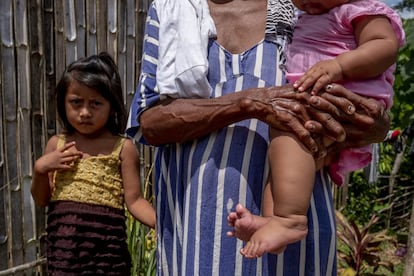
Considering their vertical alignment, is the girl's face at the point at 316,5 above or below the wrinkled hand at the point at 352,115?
above

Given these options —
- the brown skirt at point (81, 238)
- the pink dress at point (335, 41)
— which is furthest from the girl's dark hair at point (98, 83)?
the pink dress at point (335, 41)

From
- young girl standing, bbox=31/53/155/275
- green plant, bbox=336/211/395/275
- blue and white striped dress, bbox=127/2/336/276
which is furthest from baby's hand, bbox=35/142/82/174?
green plant, bbox=336/211/395/275

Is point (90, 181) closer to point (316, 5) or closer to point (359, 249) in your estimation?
point (316, 5)

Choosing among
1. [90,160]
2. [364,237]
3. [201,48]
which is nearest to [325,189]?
[201,48]

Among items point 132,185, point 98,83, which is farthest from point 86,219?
point 98,83

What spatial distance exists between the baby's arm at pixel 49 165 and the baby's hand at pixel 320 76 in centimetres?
127

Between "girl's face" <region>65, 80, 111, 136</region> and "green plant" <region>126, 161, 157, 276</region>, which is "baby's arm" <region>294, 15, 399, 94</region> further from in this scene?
"green plant" <region>126, 161, 157, 276</region>

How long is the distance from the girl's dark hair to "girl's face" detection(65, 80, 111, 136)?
22 mm

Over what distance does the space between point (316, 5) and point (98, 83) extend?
123 cm

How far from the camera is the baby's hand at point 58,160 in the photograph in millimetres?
2877

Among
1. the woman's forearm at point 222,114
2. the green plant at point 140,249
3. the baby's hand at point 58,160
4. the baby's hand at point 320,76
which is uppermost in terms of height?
the baby's hand at point 320,76

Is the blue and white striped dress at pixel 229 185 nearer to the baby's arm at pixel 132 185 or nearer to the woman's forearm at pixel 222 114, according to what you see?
the woman's forearm at pixel 222 114

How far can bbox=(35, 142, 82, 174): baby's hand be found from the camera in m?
2.88

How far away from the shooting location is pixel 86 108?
9.69ft
